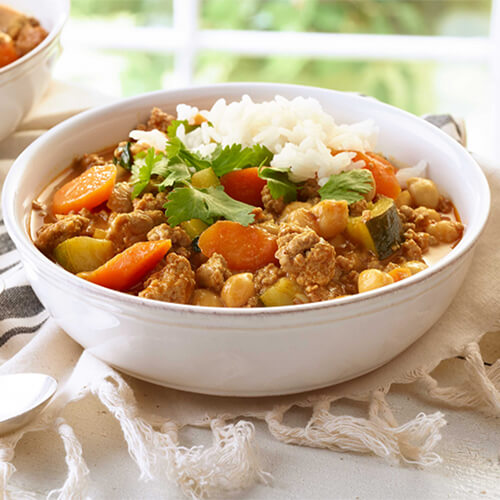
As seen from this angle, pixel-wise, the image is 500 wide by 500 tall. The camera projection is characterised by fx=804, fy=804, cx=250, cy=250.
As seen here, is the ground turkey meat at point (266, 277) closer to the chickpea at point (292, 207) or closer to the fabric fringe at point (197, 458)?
the chickpea at point (292, 207)

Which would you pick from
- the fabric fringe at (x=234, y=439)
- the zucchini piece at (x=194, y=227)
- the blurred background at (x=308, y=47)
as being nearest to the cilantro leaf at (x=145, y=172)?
the zucchini piece at (x=194, y=227)

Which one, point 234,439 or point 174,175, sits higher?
point 174,175

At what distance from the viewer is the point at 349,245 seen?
257 cm

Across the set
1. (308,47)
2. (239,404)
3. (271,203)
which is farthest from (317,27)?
(239,404)

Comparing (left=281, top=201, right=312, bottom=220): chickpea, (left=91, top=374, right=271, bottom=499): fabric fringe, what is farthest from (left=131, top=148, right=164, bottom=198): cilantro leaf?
(left=91, top=374, right=271, bottom=499): fabric fringe

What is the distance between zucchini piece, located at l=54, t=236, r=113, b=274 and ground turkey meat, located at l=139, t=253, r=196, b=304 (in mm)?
210

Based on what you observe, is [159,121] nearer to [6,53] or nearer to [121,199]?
[121,199]

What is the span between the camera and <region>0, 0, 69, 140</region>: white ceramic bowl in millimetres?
3193

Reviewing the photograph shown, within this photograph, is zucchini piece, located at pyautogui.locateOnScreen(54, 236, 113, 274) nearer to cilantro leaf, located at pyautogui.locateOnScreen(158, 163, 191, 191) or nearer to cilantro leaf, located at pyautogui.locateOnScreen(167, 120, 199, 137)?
cilantro leaf, located at pyautogui.locateOnScreen(158, 163, 191, 191)

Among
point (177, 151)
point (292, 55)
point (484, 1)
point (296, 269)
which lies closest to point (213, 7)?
point (292, 55)

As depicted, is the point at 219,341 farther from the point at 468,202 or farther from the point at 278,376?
the point at 468,202

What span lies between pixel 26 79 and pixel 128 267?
1.29 m

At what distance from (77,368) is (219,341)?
53 centimetres

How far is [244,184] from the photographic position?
2.71 metres
